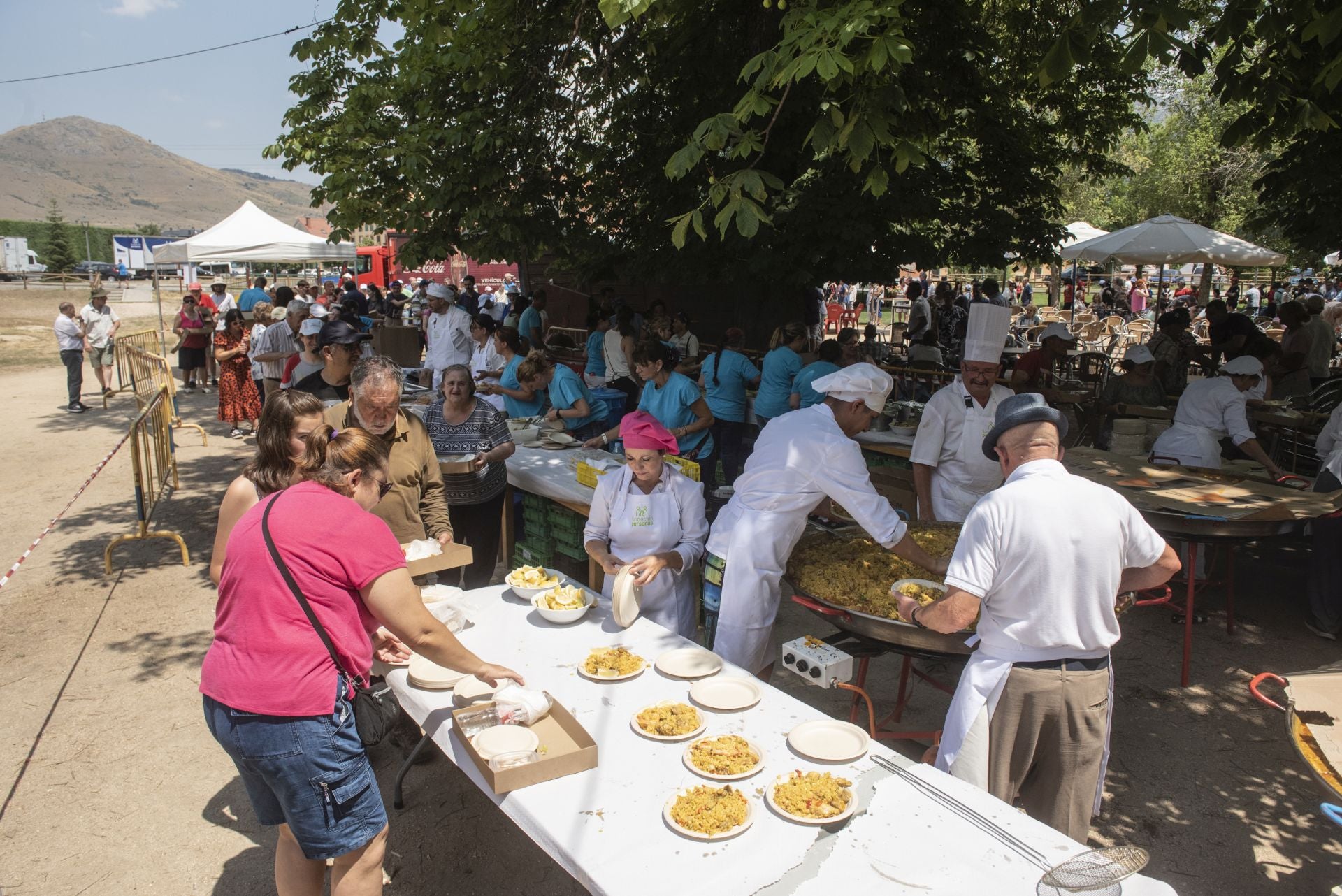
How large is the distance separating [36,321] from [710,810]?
1419 inches

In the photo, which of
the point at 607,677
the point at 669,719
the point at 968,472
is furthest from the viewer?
the point at 968,472

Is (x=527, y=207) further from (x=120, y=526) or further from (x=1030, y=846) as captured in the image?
(x=1030, y=846)

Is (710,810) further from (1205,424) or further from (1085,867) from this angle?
(1205,424)

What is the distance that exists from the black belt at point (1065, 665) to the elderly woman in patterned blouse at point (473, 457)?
358 cm

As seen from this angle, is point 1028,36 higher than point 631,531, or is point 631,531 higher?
point 1028,36

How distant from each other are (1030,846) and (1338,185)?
26.1ft

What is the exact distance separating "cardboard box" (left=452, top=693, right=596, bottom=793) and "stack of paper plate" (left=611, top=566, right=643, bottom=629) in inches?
29.5

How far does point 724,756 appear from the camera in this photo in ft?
8.58

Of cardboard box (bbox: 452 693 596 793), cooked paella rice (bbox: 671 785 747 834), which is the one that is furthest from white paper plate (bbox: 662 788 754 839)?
cardboard box (bbox: 452 693 596 793)

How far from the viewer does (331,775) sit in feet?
8.36

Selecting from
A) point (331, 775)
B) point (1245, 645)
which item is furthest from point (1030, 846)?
point (1245, 645)

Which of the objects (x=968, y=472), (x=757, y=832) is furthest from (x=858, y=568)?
(x=757, y=832)

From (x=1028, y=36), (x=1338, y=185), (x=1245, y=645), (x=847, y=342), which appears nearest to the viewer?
(x=1245, y=645)

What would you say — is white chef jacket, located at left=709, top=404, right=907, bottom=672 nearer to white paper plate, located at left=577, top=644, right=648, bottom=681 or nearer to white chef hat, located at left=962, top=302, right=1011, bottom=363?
white paper plate, located at left=577, top=644, right=648, bottom=681
